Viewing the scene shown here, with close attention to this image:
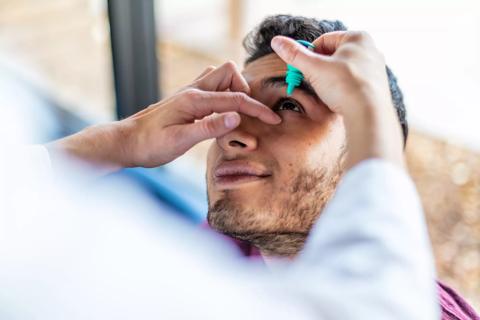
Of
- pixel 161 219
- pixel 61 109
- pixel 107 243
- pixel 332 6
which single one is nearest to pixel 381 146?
pixel 107 243

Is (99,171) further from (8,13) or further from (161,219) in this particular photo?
(8,13)

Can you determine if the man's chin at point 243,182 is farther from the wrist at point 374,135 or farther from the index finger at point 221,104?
the wrist at point 374,135

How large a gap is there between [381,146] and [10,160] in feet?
1.67

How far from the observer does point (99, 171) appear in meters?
1.11

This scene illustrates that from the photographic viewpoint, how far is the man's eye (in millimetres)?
1121

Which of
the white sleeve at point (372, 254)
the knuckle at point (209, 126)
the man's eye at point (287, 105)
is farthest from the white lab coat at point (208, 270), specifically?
the man's eye at point (287, 105)

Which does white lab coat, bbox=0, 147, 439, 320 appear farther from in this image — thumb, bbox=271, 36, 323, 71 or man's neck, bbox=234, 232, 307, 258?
man's neck, bbox=234, 232, 307, 258

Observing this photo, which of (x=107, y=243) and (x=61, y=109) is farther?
(x=61, y=109)

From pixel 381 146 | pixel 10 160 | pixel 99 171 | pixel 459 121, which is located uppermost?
pixel 381 146

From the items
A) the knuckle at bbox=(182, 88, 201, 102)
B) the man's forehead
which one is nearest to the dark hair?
the man's forehead

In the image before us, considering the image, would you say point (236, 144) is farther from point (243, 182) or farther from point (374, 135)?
point (374, 135)

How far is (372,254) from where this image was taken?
1.82 ft

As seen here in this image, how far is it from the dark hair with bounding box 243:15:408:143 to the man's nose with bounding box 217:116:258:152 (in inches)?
8.3

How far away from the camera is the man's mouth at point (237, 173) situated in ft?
3.62
